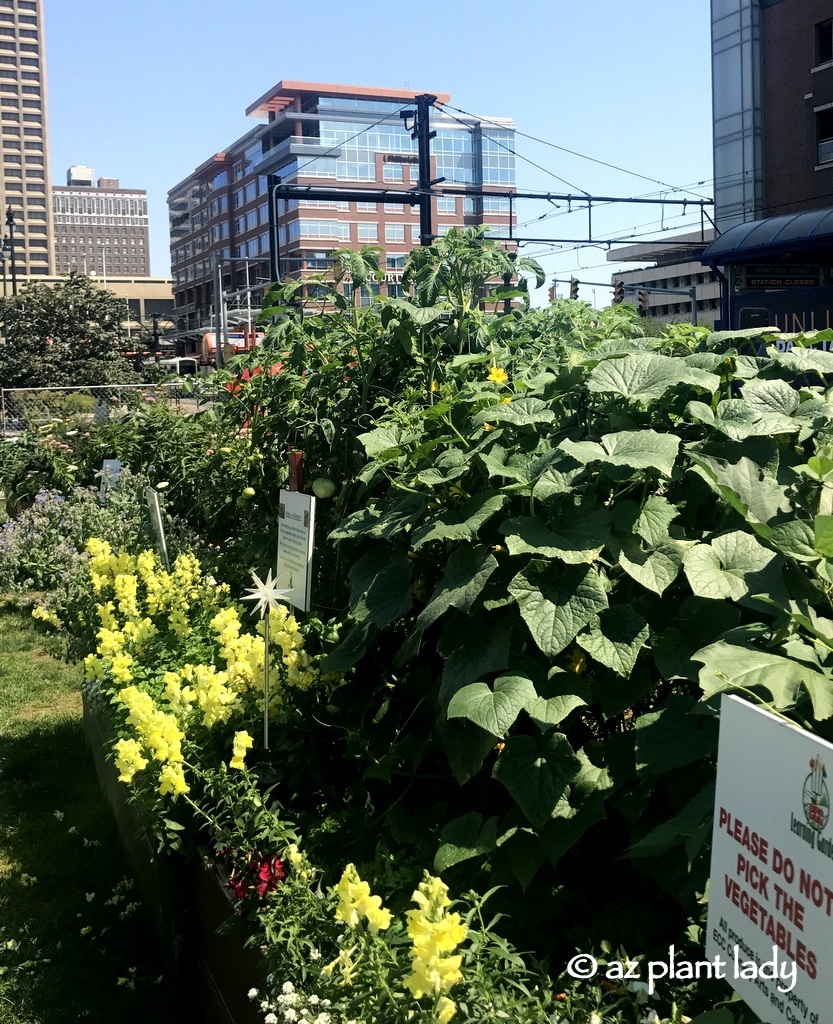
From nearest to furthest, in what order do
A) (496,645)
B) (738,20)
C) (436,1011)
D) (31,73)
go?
1. (436,1011)
2. (496,645)
3. (738,20)
4. (31,73)

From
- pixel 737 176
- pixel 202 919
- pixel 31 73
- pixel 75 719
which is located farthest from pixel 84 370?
pixel 31 73

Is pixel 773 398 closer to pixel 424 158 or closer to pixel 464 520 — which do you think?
pixel 464 520

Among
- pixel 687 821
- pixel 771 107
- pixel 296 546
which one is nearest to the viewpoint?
pixel 687 821

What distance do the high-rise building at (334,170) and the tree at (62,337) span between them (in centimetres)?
3734

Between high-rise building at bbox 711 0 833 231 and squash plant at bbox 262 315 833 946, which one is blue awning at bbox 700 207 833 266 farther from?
squash plant at bbox 262 315 833 946

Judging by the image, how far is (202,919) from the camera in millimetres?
2604

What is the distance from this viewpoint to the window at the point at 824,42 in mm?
23031

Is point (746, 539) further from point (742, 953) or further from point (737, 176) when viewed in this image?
point (737, 176)

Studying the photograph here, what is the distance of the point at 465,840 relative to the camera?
5.99ft

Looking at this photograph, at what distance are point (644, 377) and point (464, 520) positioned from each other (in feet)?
1.56

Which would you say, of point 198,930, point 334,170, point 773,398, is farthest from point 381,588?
point 334,170

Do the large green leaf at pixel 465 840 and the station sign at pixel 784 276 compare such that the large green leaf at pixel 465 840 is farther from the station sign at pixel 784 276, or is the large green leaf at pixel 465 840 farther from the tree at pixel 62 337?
the tree at pixel 62 337

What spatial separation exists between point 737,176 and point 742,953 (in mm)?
25884

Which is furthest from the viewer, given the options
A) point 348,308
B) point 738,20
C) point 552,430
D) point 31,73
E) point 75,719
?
point 31,73
